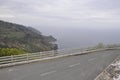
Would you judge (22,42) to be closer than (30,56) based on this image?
No

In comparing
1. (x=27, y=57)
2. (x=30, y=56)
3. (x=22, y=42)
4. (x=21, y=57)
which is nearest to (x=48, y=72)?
(x=21, y=57)

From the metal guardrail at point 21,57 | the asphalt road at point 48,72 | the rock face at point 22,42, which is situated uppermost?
the rock face at point 22,42

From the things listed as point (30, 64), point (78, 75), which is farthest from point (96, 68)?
point (30, 64)

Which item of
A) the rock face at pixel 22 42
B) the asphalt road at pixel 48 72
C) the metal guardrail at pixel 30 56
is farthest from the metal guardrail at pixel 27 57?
the rock face at pixel 22 42

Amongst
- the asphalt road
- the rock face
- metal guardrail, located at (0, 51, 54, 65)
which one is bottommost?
the asphalt road

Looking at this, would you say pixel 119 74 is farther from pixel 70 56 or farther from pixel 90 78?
Result: pixel 70 56

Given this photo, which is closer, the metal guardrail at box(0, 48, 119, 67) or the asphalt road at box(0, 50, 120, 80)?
the asphalt road at box(0, 50, 120, 80)

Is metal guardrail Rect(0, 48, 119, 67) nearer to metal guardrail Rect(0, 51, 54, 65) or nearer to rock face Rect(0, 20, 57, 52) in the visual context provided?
metal guardrail Rect(0, 51, 54, 65)

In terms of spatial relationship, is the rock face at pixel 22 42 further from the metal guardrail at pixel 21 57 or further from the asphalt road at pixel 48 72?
the asphalt road at pixel 48 72

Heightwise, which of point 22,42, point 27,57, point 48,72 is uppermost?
point 22,42

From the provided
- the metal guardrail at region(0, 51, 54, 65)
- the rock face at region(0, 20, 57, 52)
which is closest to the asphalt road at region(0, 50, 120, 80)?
the metal guardrail at region(0, 51, 54, 65)

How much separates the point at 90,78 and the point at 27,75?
5.38 metres

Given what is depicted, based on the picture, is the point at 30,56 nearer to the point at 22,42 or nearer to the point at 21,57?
the point at 21,57

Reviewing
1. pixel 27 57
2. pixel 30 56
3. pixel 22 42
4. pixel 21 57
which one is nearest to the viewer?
pixel 21 57
